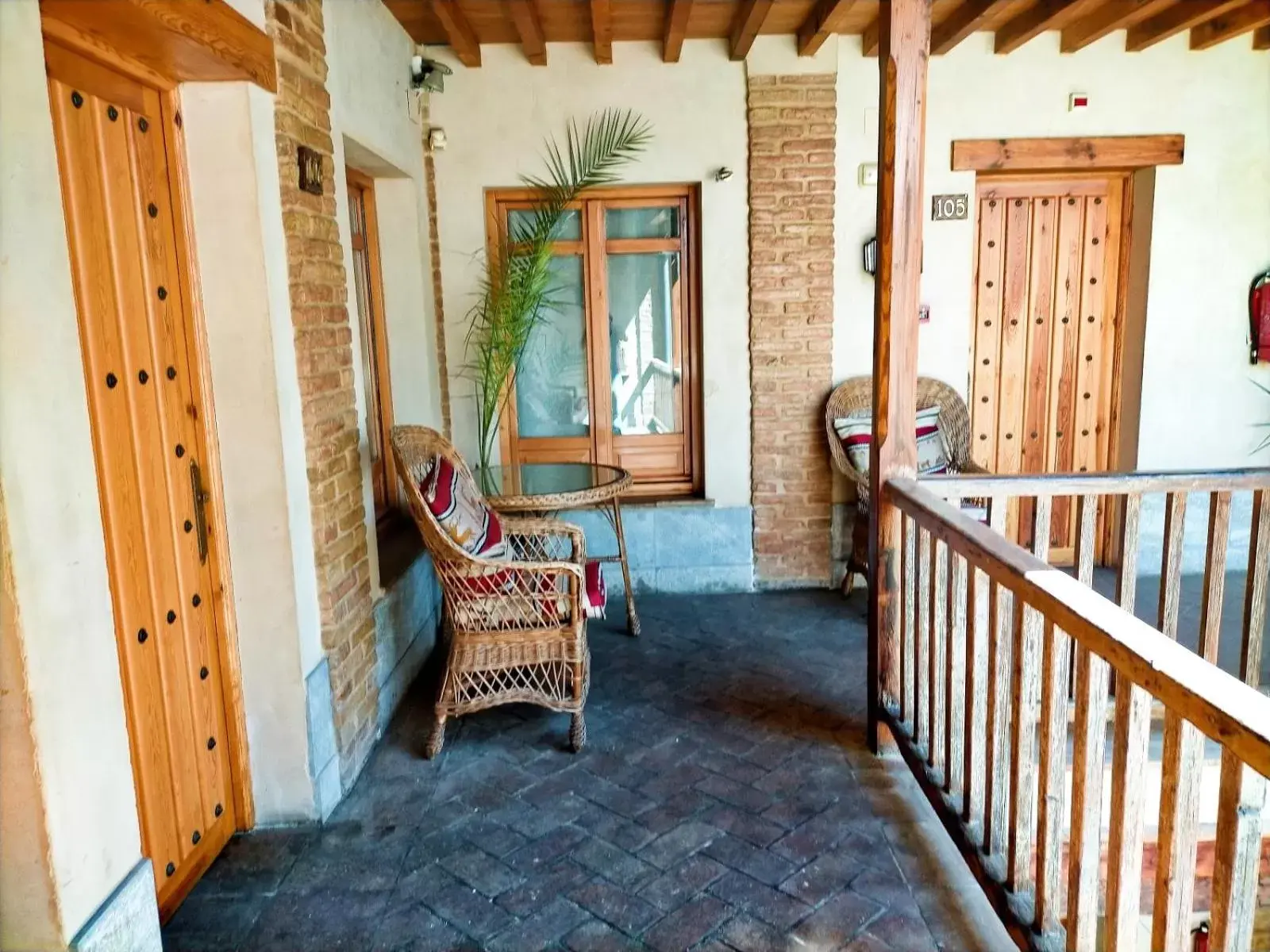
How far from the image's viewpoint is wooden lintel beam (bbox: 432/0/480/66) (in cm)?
348

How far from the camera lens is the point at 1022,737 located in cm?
190

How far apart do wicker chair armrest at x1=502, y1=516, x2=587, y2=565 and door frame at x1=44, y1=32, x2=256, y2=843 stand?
1.15 metres

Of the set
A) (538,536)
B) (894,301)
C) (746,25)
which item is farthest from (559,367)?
(894,301)

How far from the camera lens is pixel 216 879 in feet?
7.48

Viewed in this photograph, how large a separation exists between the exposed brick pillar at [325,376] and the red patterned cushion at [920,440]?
2.43 m

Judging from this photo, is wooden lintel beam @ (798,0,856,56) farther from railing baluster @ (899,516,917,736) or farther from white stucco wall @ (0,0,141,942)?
white stucco wall @ (0,0,141,942)

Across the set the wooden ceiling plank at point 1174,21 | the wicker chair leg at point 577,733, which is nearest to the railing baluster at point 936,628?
the wicker chair leg at point 577,733

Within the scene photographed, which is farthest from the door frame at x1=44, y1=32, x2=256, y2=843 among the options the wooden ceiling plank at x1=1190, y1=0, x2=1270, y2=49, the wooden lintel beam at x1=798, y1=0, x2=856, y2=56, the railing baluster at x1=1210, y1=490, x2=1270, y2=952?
the wooden ceiling plank at x1=1190, y1=0, x2=1270, y2=49

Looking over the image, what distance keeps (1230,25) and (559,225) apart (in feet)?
10.7

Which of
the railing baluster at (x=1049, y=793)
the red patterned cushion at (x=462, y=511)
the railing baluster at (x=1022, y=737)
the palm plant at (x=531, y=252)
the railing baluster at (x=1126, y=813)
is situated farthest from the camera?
the palm plant at (x=531, y=252)

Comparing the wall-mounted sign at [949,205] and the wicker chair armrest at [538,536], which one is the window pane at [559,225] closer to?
the wicker chair armrest at [538,536]

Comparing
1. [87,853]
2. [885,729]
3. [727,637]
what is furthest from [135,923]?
[727,637]

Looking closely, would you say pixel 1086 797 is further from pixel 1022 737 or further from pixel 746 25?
pixel 746 25

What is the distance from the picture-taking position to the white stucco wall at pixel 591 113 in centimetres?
420
